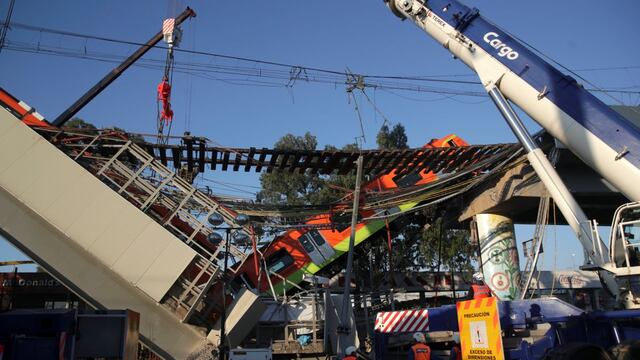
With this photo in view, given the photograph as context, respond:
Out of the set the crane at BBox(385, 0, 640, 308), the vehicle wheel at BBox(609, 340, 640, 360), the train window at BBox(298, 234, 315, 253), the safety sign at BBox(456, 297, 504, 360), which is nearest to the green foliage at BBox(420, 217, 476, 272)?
the train window at BBox(298, 234, 315, 253)

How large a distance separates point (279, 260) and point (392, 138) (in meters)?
16.3

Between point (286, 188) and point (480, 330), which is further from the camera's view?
point (286, 188)

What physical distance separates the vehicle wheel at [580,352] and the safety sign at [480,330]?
0.94m

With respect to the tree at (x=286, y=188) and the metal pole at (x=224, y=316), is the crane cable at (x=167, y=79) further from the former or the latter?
the tree at (x=286, y=188)

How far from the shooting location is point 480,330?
30.9ft

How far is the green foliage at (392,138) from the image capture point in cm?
3447

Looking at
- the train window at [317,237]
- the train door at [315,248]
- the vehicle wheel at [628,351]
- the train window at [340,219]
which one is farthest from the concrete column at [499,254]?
the vehicle wheel at [628,351]

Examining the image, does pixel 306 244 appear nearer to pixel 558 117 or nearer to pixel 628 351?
pixel 558 117

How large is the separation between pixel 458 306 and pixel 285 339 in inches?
325

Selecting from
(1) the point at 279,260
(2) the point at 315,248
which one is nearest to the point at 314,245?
(2) the point at 315,248

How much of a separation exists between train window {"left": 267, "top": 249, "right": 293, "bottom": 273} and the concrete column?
7678mm

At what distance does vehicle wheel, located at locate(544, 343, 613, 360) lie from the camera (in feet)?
28.5

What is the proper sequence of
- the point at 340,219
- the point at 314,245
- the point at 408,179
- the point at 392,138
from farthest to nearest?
the point at 392,138, the point at 408,179, the point at 314,245, the point at 340,219

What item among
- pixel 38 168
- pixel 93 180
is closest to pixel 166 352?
pixel 93 180
